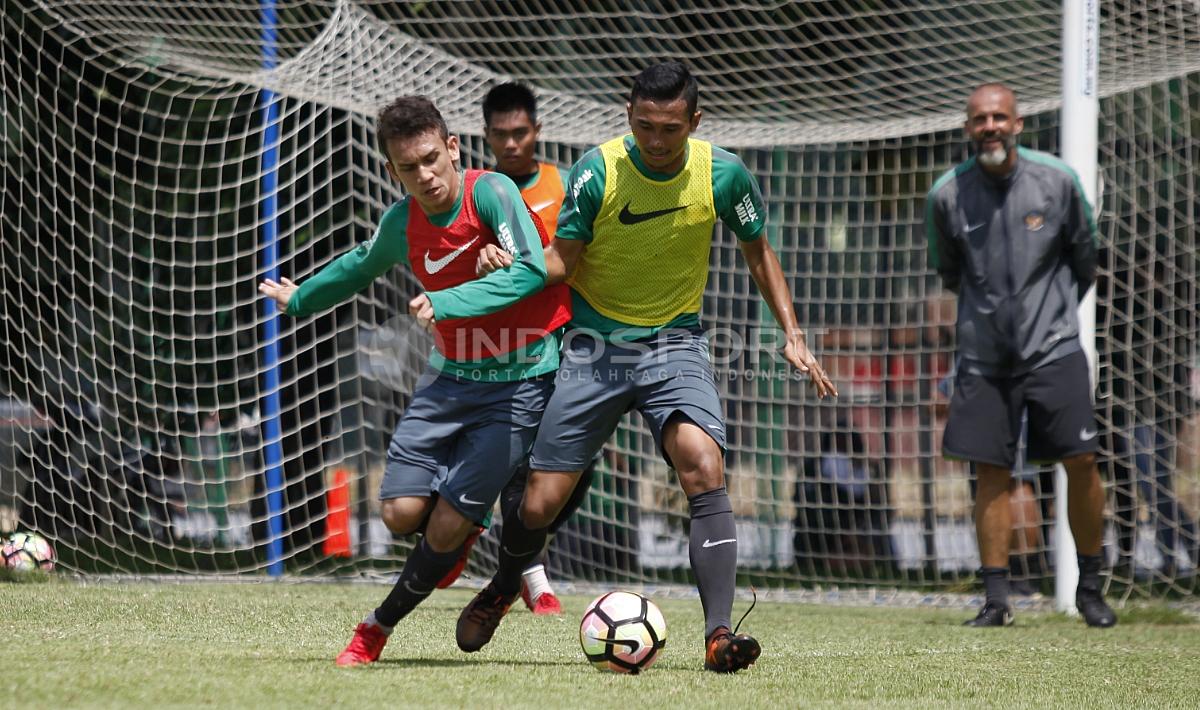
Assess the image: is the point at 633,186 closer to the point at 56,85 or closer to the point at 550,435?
the point at 550,435

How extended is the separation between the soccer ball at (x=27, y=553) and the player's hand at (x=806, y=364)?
406cm

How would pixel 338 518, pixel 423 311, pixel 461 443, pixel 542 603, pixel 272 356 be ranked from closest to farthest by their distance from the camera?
1. pixel 423 311
2. pixel 461 443
3. pixel 542 603
4. pixel 272 356
5. pixel 338 518

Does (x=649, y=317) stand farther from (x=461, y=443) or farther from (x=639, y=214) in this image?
(x=461, y=443)

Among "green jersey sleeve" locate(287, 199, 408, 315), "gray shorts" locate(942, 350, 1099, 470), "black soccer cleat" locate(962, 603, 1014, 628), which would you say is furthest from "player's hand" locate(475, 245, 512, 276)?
"black soccer cleat" locate(962, 603, 1014, 628)

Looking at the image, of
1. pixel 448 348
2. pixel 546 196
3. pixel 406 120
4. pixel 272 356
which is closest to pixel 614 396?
pixel 448 348

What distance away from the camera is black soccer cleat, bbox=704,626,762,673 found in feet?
12.1

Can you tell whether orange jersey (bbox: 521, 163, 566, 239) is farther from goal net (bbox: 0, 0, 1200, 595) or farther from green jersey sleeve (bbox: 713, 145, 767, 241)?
goal net (bbox: 0, 0, 1200, 595)

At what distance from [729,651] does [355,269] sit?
4.86 ft

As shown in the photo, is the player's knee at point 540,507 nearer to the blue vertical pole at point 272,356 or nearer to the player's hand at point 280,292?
the player's hand at point 280,292

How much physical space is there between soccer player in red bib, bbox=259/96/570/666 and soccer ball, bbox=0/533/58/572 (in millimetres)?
3190

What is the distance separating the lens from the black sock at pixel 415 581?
12.6 ft

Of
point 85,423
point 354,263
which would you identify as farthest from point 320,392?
point 354,263

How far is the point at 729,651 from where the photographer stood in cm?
370

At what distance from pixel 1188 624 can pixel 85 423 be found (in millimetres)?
5515
